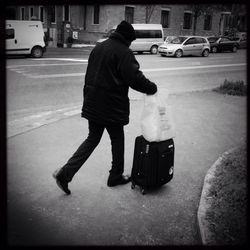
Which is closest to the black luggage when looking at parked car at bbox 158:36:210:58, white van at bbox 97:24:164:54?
parked car at bbox 158:36:210:58

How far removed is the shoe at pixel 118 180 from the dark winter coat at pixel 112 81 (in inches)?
28.6

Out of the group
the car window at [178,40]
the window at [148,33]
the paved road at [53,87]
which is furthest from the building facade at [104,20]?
the paved road at [53,87]

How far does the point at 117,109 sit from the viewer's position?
3.56 metres

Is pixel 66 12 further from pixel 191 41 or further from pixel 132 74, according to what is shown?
pixel 132 74

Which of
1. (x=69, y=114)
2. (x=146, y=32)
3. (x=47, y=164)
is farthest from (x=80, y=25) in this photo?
(x=47, y=164)

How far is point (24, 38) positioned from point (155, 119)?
16377 millimetres

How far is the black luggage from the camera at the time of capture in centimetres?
369

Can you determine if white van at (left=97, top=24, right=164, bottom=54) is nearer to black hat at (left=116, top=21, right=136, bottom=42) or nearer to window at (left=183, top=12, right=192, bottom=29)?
window at (left=183, top=12, right=192, bottom=29)

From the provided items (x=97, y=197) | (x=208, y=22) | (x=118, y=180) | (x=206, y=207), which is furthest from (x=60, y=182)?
(x=208, y=22)

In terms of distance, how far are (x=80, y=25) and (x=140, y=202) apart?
32729 millimetres

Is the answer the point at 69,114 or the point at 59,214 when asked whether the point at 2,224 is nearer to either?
the point at 59,214

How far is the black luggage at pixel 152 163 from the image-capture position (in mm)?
3686

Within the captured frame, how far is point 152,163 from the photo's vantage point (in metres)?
3.71

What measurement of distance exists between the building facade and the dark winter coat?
85.2 feet
